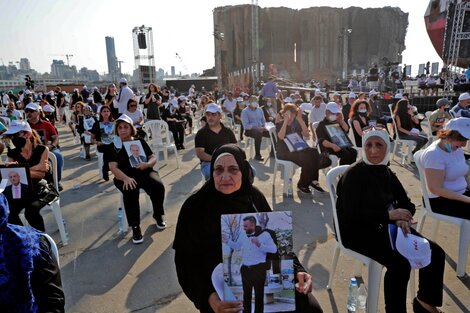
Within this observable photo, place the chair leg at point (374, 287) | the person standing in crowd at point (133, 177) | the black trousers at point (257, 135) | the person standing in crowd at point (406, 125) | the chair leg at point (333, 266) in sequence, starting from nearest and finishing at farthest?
the chair leg at point (374, 287) < the chair leg at point (333, 266) < the person standing in crowd at point (133, 177) < the person standing in crowd at point (406, 125) < the black trousers at point (257, 135)

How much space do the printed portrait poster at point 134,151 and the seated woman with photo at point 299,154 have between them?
7.83 ft

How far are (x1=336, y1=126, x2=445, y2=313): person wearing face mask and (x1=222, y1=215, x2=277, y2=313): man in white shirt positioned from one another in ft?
4.10

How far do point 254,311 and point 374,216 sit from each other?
138cm

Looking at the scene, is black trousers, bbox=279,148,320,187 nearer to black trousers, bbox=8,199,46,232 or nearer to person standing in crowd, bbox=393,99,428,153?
person standing in crowd, bbox=393,99,428,153

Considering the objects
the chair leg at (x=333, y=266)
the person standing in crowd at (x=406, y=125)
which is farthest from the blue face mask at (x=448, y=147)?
the person standing in crowd at (x=406, y=125)

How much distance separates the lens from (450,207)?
3068 millimetres

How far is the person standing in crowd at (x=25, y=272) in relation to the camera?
1486mm

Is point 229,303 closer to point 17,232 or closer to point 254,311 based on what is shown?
point 254,311

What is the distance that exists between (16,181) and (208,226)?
7.95 ft

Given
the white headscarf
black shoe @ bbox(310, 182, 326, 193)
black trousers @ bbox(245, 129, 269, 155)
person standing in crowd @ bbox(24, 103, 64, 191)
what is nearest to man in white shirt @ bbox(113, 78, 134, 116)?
person standing in crowd @ bbox(24, 103, 64, 191)

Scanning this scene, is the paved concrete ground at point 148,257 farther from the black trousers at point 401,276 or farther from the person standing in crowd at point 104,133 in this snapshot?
the person standing in crowd at point 104,133

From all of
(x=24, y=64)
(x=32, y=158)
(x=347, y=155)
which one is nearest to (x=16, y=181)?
(x=32, y=158)

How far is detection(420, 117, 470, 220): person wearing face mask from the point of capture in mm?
3004

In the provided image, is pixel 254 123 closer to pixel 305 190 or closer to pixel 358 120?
pixel 358 120
